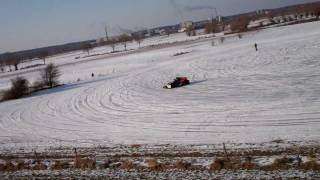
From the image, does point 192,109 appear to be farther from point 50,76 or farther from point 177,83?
point 50,76

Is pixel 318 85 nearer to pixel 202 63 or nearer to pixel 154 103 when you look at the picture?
Result: pixel 154 103

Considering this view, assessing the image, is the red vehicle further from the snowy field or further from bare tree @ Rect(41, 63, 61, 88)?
bare tree @ Rect(41, 63, 61, 88)

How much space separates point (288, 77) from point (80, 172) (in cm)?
2531

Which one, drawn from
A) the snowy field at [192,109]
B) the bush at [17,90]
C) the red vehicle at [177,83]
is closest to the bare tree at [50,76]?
the bush at [17,90]

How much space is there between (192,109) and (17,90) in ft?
119

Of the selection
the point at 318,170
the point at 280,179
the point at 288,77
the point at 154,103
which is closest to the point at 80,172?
the point at 280,179

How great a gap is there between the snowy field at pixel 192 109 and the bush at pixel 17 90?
3900 millimetres

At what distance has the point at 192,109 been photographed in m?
33.4

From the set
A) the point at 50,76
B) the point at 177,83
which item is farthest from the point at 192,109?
the point at 50,76

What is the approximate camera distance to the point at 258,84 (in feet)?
127

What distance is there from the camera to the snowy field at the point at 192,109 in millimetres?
25750

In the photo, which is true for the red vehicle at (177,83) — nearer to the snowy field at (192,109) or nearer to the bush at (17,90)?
the snowy field at (192,109)

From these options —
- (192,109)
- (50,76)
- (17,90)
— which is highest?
(50,76)

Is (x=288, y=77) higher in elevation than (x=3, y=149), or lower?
higher
